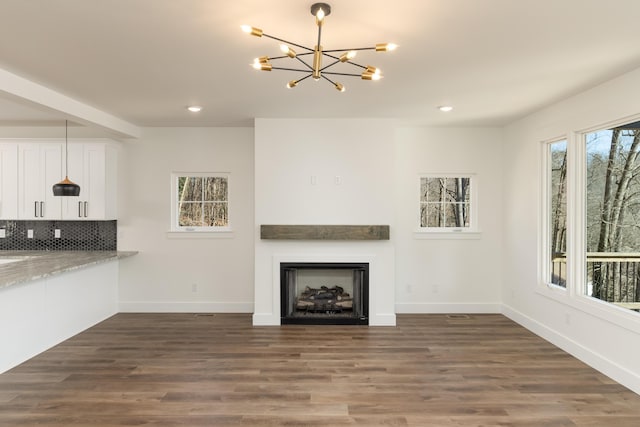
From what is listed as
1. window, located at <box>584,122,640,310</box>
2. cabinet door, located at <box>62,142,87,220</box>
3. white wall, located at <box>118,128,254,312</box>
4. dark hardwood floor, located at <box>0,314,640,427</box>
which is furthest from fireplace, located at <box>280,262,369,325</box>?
cabinet door, located at <box>62,142,87,220</box>

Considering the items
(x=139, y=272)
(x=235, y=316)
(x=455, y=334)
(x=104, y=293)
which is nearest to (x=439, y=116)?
(x=455, y=334)

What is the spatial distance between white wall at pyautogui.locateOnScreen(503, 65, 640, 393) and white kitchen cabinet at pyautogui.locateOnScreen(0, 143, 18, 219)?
20.6 ft

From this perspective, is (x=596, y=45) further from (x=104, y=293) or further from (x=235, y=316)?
(x=104, y=293)

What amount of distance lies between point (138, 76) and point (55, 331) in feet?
9.33

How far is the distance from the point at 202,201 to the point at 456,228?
11.8ft

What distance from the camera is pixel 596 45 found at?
2.68m

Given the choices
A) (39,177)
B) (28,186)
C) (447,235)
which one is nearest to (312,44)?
(447,235)

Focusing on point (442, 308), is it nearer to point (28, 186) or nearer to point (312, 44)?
point (312, 44)

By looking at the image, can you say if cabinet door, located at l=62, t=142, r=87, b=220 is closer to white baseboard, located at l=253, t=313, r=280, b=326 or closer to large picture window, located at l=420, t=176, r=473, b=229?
white baseboard, located at l=253, t=313, r=280, b=326

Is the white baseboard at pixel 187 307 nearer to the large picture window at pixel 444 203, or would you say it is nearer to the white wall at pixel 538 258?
the large picture window at pixel 444 203

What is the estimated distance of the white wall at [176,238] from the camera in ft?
18.0

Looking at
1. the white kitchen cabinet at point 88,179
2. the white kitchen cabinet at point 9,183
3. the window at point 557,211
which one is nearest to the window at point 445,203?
the window at point 557,211

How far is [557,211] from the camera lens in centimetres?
438

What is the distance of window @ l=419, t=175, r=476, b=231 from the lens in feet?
18.4
